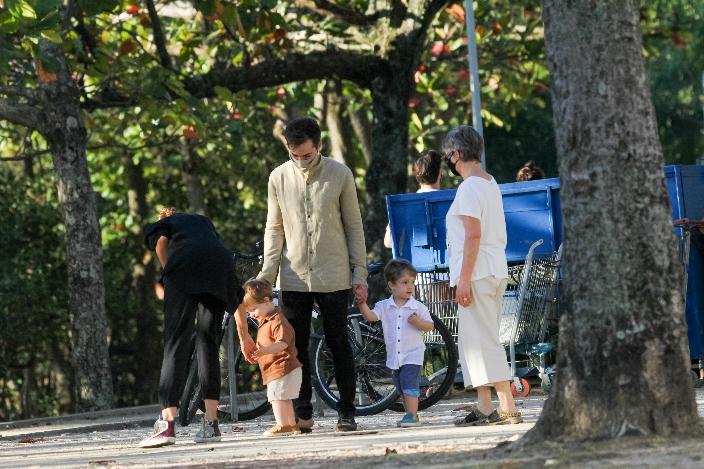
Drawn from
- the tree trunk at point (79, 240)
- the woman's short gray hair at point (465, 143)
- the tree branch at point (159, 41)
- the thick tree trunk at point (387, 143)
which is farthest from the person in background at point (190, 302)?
the thick tree trunk at point (387, 143)

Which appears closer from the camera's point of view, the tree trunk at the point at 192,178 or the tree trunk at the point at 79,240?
the tree trunk at the point at 79,240

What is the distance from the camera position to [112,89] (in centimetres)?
1842

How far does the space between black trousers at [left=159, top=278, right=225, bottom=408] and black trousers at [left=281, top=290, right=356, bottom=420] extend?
472mm

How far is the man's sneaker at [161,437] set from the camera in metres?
10.1

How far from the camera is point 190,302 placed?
34.1 ft

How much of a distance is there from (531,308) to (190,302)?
10.4 ft

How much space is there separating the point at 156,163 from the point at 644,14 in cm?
899

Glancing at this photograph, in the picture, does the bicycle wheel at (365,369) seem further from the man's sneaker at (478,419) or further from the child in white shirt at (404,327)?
the man's sneaker at (478,419)

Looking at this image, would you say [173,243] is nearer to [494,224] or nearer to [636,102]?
[494,224]

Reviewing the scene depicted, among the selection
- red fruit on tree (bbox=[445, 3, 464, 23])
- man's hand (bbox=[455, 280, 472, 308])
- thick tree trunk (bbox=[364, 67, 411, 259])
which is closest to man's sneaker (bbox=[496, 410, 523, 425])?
man's hand (bbox=[455, 280, 472, 308])

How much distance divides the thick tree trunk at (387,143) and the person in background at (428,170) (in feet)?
15.5

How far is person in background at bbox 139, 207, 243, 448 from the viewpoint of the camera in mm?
10242

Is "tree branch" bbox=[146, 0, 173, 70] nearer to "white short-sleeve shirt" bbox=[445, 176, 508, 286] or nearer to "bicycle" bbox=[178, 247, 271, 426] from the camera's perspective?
"bicycle" bbox=[178, 247, 271, 426]

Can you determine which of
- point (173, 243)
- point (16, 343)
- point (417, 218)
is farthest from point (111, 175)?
point (173, 243)
